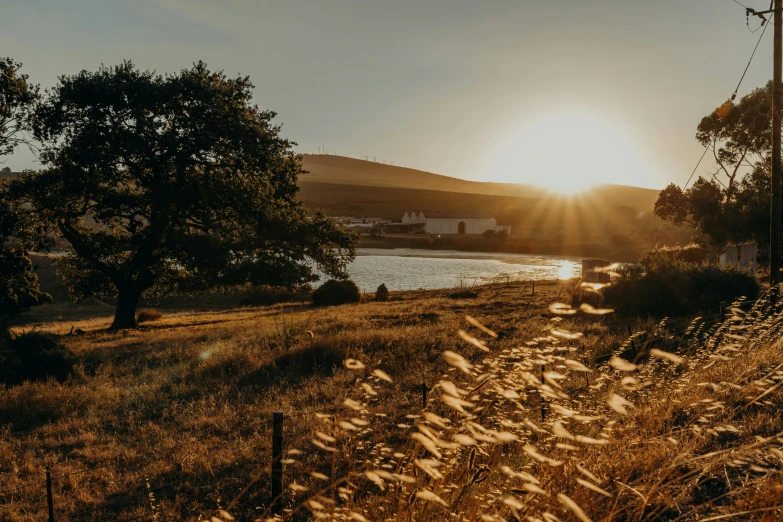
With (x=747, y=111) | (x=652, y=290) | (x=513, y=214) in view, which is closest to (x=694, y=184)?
(x=747, y=111)

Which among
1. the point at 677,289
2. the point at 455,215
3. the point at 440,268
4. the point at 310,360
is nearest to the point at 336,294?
the point at 677,289

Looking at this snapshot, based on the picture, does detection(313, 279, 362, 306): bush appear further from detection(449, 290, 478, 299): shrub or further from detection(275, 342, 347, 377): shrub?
detection(275, 342, 347, 377): shrub

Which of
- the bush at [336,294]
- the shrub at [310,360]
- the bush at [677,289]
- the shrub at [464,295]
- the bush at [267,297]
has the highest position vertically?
the bush at [677,289]

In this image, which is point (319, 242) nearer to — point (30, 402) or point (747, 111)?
point (30, 402)

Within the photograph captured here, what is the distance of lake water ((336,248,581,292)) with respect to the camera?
51188 mm

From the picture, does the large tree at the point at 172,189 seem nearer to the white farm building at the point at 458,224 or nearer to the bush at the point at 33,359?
the bush at the point at 33,359

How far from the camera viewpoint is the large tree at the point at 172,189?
71.0ft

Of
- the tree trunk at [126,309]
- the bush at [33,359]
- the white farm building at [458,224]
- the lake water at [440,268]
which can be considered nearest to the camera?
the bush at [33,359]

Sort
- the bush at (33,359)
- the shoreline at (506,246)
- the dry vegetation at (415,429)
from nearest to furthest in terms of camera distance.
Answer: the dry vegetation at (415,429) < the bush at (33,359) < the shoreline at (506,246)

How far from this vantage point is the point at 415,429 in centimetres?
810

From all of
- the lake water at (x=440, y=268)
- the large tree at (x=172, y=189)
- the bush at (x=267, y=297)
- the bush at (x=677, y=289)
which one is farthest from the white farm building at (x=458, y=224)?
the bush at (x=677, y=289)

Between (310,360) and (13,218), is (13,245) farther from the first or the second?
(310,360)

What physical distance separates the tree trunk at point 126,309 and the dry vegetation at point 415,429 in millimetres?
9873

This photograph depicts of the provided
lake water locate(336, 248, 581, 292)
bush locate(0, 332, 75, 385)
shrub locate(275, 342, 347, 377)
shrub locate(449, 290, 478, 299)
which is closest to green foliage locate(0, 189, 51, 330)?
bush locate(0, 332, 75, 385)
